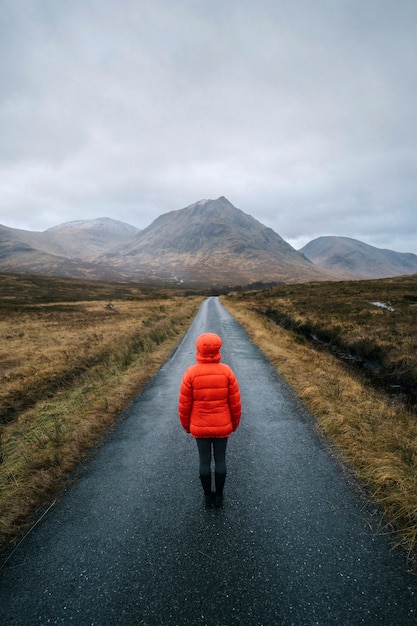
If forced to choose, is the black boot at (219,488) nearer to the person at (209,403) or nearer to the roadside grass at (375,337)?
the person at (209,403)

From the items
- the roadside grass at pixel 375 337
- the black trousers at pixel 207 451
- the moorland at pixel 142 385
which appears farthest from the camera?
the roadside grass at pixel 375 337

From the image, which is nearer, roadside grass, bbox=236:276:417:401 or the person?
the person

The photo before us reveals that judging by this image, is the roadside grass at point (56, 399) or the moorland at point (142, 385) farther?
the roadside grass at point (56, 399)

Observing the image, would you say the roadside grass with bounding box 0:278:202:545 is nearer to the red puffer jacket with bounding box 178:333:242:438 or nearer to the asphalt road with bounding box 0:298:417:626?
the asphalt road with bounding box 0:298:417:626

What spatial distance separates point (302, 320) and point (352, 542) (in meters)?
22.4

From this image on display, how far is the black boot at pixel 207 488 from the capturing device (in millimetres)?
4398

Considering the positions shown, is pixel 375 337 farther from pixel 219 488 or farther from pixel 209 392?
pixel 209 392

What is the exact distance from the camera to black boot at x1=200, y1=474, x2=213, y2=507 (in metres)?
4.40

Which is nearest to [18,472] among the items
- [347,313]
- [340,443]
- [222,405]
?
[222,405]

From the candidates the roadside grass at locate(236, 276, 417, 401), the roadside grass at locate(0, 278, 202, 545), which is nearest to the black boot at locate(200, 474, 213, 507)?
the roadside grass at locate(0, 278, 202, 545)

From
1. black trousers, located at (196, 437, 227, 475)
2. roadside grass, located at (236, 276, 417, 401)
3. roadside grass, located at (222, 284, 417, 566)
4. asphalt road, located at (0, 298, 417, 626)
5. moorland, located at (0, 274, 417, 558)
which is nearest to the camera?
asphalt road, located at (0, 298, 417, 626)

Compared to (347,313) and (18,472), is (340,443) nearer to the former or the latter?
(18,472)

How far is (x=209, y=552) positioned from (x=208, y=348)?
2625mm

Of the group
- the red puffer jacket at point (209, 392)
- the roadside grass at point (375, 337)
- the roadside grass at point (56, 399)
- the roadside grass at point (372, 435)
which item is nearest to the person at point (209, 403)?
the red puffer jacket at point (209, 392)
